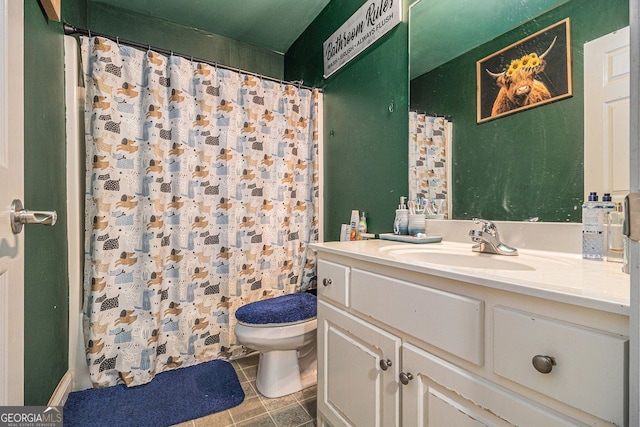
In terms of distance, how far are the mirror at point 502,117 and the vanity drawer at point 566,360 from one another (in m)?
0.55

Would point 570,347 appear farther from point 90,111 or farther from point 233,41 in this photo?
point 233,41

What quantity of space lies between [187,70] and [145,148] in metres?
0.54

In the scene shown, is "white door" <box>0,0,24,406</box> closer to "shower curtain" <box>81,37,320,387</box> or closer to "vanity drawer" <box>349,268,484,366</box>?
"vanity drawer" <box>349,268,484,366</box>

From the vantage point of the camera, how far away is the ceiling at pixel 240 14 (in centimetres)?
198

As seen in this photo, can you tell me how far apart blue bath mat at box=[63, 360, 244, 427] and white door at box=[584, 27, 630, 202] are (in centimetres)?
172

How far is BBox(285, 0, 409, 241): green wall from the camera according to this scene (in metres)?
1.48

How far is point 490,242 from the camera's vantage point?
99 cm

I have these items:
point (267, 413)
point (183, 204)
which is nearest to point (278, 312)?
point (267, 413)

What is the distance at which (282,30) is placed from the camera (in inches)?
89.6

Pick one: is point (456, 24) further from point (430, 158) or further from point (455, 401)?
point (455, 401)

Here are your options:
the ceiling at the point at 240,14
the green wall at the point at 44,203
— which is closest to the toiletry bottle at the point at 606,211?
the green wall at the point at 44,203

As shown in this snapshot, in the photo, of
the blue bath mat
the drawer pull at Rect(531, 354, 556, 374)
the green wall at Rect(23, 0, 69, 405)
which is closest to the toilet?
the blue bath mat

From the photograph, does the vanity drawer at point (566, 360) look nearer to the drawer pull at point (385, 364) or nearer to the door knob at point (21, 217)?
the drawer pull at point (385, 364)

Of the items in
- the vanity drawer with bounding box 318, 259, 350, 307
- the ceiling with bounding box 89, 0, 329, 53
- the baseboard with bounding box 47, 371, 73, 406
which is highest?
the ceiling with bounding box 89, 0, 329, 53
